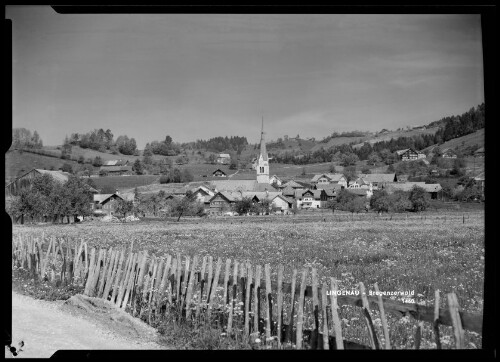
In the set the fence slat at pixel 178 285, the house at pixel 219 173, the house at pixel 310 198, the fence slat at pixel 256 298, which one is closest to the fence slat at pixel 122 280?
the fence slat at pixel 178 285

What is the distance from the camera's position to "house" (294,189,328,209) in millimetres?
7949

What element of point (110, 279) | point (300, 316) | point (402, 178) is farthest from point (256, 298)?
point (402, 178)

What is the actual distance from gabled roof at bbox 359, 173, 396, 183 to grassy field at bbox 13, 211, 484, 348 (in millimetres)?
542

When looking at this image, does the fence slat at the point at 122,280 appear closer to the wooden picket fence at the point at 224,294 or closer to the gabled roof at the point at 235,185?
the wooden picket fence at the point at 224,294

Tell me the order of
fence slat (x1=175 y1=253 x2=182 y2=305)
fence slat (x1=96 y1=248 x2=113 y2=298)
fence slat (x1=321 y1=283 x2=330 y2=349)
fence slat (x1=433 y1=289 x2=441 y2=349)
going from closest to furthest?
fence slat (x1=433 y1=289 x2=441 y2=349) → fence slat (x1=321 y1=283 x2=330 y2=349) → fence slat (x1=175 y1=253 x2=182 y2=305) → fence slat (x1=96 y1=248 x2=113 y2=298)

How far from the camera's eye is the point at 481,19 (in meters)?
6.15

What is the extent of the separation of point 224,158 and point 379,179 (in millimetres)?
2139

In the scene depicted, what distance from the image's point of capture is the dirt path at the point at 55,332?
6.18m

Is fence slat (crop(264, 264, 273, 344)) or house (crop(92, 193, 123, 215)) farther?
house (crop(92, 193, 123, 215))

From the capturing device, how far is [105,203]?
788cm

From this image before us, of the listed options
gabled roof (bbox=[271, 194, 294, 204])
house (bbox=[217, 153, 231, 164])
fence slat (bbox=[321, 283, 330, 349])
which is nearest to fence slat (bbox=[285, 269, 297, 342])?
fence slat (bbox=[321, 283, 330, 349])

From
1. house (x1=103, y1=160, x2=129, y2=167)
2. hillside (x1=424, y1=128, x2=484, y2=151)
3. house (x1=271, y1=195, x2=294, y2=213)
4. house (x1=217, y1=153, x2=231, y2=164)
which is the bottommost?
house (x1=271, y1=195, x2=294, y2=213)

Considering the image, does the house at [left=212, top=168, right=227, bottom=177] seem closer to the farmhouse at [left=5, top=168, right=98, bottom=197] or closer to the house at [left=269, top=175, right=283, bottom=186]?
the house at [left=269, top=175, right=283, bottom=186]

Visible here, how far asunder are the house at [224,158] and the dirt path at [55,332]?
235cm
